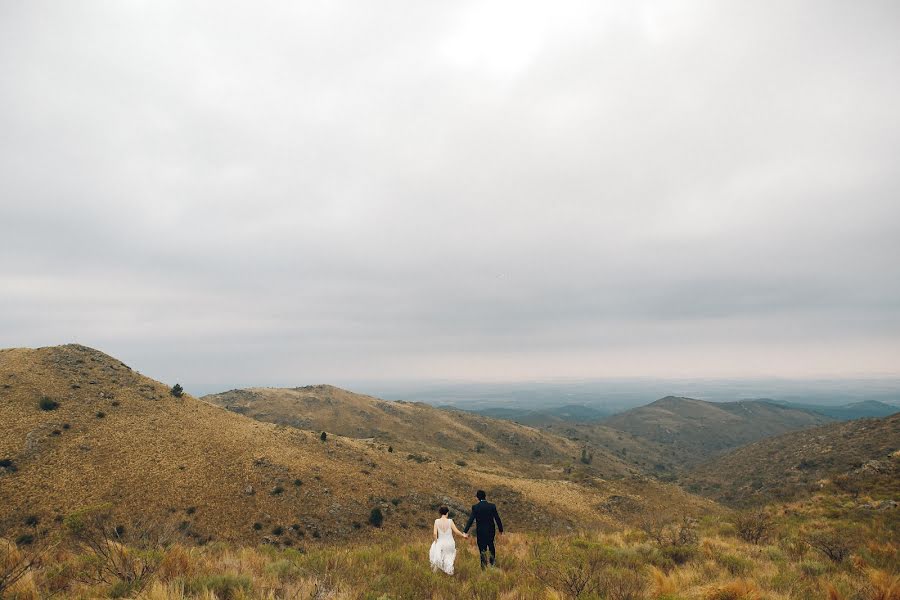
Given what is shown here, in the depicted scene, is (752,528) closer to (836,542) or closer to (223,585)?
(836,542)

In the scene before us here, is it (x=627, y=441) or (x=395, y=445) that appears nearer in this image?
(x=395, y=445)

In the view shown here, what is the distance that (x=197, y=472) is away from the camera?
106 ft

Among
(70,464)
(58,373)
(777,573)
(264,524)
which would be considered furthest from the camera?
(58,373)

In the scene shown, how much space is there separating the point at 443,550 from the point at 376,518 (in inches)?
925

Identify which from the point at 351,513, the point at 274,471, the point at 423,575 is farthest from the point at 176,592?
the point at 274,471

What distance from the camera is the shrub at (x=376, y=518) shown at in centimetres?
3066

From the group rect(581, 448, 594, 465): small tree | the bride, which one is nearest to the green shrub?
the bride

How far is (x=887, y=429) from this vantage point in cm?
6328

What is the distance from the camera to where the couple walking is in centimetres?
1079

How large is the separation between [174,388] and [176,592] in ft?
178

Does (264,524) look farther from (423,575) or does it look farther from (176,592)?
(176,592)

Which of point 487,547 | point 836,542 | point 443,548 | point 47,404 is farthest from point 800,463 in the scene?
point 47,404

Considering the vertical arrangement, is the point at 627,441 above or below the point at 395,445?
below

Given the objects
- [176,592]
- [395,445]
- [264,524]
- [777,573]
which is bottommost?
[395,445]
